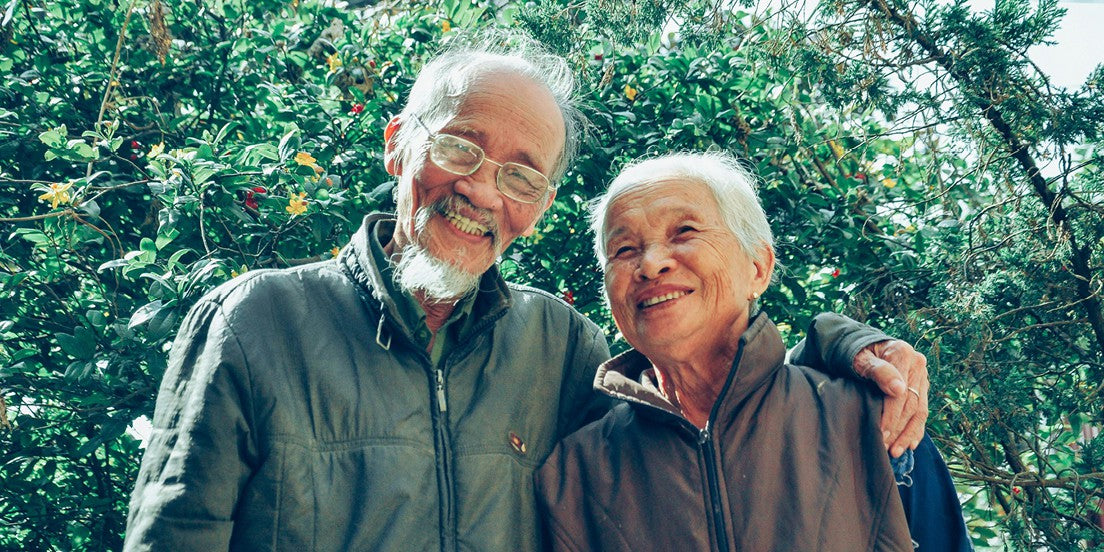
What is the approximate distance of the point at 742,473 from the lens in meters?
1.94

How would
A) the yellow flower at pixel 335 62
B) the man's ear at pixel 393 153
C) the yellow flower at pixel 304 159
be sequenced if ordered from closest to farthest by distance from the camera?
the man's ear at pixel 393 153 → the yellow flower at pixel 304 159 → the yellow flower at pixel 335 62

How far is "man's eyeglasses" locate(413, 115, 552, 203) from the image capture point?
7.12ft

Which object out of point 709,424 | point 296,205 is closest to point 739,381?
point 709,424

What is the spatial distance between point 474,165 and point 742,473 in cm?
92

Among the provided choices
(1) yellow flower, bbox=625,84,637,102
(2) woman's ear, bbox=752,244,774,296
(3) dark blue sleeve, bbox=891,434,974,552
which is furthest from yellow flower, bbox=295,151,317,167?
(3) dark blue sleeve, bbox=891,434,974,552

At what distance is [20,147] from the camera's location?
325cm

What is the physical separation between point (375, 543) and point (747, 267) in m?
1.05

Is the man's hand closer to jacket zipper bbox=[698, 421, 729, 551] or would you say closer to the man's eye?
jacket zipper bbox=[698, 421, 729, 551]

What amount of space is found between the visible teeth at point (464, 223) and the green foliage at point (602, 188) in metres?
0.83

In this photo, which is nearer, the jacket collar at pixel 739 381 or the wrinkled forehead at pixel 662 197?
the jacket collar at pixel 739 381

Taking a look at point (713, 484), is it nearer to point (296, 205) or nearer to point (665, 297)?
point (665, 297)

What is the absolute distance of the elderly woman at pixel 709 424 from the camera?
1.89 meters

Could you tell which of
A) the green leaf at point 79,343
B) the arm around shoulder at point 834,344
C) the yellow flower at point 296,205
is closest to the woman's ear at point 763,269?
the arm around shoulder at point 834,344

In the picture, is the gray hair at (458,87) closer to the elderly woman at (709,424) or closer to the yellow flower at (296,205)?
the elderly woman at (709,424)
